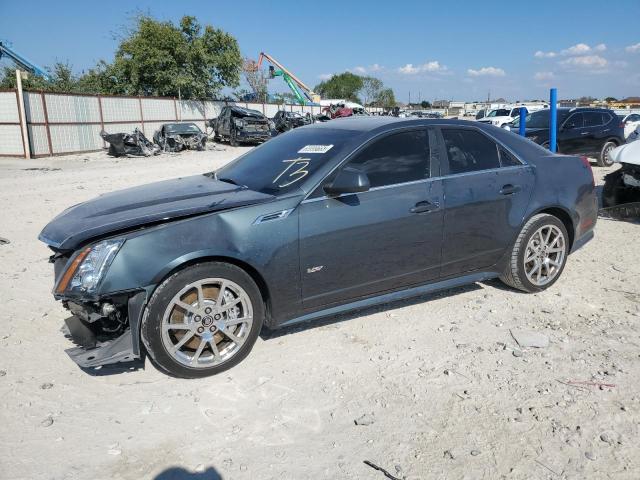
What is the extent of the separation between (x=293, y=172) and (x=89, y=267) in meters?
1.57

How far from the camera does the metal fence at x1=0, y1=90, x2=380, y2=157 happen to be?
1880 cm

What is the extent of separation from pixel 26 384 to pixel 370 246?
2497mm

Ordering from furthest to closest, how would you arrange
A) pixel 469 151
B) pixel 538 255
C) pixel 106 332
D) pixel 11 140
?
pixel 11 140 < pixel 538 255 < pixel 469 151 < pixel 106 332

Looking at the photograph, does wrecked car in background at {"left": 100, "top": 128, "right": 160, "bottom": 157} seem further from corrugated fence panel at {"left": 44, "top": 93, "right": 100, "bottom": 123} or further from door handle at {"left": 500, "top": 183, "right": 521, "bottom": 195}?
door handle at {"left": 500, "top": 183, "right": 521, "bottom": 195}

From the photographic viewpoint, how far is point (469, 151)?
4180 millimetres

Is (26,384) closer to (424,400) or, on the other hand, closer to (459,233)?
(424,400)

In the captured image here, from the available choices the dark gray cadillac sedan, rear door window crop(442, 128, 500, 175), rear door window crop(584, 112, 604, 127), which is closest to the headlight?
the dark gray cadillac sedan

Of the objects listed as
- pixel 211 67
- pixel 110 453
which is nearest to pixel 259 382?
pixel 110 453

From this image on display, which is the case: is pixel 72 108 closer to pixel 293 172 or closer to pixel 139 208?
pixel 139 208

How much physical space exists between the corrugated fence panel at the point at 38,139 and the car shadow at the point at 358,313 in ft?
63.3

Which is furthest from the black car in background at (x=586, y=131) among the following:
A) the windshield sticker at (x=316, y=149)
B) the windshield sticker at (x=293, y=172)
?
the windshield sticker at (x=293, y=172)

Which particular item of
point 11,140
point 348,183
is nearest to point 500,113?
point 11,140

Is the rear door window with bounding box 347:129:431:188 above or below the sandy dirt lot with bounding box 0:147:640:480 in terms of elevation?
above

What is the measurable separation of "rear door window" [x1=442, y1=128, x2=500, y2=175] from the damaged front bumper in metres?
2.66
